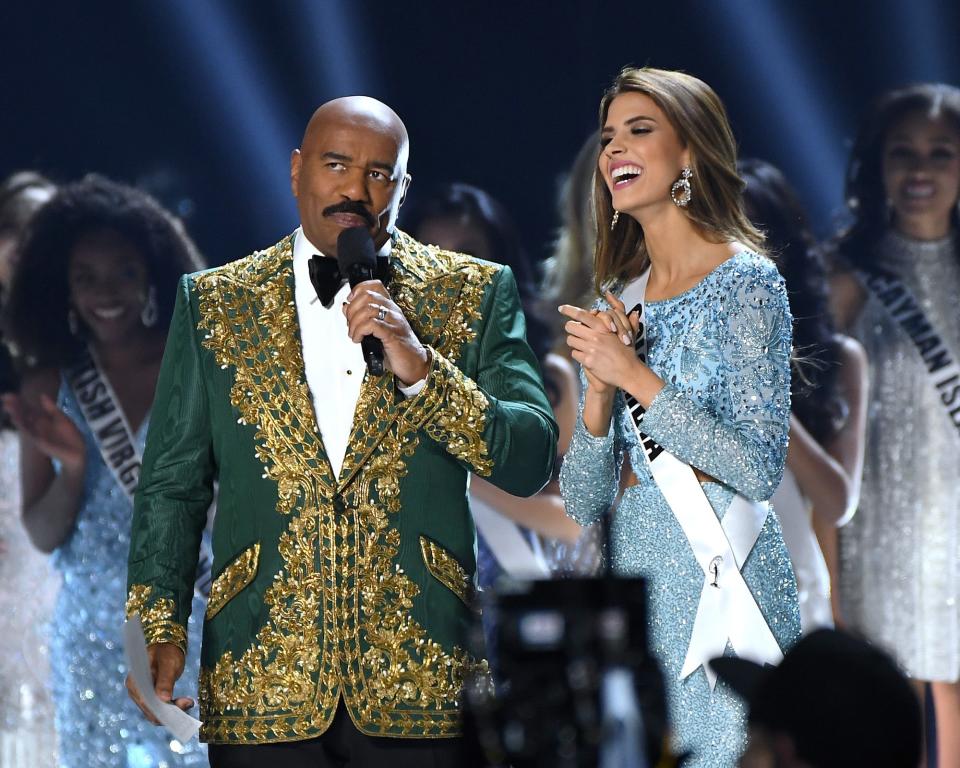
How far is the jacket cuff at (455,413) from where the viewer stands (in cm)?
244

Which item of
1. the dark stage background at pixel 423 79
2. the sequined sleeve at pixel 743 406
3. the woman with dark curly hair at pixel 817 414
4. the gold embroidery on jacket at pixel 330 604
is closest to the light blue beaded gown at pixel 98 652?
the dark stage background at pixel 423 79

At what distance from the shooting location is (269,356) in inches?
102

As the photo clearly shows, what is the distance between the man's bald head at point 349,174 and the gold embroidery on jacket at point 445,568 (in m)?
0.52

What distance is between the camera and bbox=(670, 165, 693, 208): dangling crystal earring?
2.62 m

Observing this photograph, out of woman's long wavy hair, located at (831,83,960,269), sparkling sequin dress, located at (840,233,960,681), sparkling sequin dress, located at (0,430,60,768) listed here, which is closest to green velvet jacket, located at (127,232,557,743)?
sparkling sequin dress, located at (0,430,60,768)

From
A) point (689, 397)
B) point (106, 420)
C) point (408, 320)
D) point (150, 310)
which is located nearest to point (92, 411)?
point (106, 420)

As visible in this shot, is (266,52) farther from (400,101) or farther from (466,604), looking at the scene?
(466,604)

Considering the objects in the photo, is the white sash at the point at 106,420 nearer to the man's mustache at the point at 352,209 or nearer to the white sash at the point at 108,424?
the white sash at the point at 108,424

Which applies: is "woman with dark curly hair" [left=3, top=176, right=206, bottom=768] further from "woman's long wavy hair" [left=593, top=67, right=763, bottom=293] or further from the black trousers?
"woman's long wavy hair" [left=593, top=67, right=763, bottom=293]

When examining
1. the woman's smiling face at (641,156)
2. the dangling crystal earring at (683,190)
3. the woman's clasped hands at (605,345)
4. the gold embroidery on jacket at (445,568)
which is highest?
the woman's smiling face at (641,156)

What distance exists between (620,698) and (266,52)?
355 cm

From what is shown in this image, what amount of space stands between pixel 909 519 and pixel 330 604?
2611 millimetres

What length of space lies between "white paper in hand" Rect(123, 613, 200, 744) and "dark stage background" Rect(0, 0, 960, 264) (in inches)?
94.7

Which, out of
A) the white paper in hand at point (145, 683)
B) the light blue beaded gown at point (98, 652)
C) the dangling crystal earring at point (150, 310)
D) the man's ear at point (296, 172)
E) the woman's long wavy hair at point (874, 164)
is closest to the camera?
the white paper in hand at point (145, 683)
